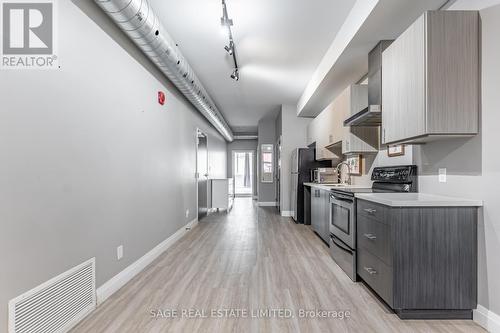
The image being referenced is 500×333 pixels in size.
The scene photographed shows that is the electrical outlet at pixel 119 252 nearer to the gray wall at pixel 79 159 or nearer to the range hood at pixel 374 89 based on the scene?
the gray wall at pixel 79 159

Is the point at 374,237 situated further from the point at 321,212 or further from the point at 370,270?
the point at 321,212

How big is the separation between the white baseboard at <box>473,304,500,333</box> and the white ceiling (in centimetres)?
288

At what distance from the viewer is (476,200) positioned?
1.87m

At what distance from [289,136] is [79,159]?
16.9 ft

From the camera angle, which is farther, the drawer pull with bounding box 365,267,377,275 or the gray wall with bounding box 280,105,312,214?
the gray wall with bounding box 280,105,312,214

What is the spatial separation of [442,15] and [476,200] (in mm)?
1393

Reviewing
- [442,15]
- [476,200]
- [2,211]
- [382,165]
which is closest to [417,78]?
[442,15]

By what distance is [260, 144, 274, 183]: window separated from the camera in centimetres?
852

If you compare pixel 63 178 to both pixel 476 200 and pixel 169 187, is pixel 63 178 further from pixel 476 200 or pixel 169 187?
pixel 476 200

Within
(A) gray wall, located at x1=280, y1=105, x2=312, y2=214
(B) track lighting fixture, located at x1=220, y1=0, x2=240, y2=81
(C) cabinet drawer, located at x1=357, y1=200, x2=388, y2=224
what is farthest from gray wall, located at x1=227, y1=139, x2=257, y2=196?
(C) cabinet drawer, located at x1=357, y1=200, x2=388, y2=224

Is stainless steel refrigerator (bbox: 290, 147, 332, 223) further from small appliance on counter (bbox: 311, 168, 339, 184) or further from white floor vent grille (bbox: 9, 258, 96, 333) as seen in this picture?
white floor vent grille (bbox: 9, 258, 96, 333)

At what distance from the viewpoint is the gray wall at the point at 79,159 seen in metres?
1.46

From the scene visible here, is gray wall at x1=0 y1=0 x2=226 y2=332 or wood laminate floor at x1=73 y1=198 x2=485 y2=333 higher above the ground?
gray wall at x1=0 y1=0 x2=226 y2=332

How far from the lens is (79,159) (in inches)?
76.7
